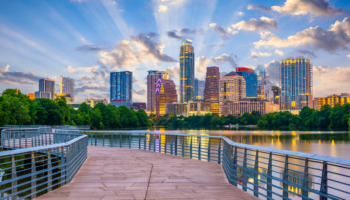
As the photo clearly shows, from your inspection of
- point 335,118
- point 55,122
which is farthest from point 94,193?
point 335,118

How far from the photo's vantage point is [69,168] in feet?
33.4

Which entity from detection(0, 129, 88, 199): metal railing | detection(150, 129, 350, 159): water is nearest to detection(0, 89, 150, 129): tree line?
detection(150, 129, 350, 159): water

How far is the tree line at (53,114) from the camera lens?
73250mm

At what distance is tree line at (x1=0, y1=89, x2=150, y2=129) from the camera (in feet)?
240

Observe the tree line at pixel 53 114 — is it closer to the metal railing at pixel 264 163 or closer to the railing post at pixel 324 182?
the metal railing at pixel 264 163

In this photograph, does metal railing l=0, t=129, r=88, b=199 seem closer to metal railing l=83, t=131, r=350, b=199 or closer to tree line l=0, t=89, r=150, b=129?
metal railing l=83, t=131, r=350, b=199

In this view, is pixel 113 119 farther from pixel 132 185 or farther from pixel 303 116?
pixel 132 185

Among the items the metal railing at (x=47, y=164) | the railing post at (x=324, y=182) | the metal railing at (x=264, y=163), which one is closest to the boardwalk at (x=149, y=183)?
the metal railing at (x=47, y=164)

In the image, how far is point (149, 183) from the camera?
1010cm

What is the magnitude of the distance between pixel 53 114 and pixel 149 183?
8921 centimetres

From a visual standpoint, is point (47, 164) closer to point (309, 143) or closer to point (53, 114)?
point (309, 143)

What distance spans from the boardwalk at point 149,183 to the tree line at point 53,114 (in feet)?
209

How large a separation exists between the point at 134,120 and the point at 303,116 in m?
77.1

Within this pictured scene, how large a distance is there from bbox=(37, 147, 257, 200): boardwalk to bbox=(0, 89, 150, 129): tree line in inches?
2510
